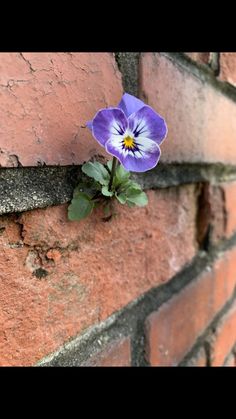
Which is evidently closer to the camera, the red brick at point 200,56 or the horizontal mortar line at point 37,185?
the horizontal mortar line at point 37,185

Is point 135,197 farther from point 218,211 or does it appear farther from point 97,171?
point 218,211

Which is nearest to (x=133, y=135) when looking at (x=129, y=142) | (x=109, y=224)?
(x=129, y=142)

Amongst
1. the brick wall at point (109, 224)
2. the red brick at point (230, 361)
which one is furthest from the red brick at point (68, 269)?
the red brick at point (230, 361)

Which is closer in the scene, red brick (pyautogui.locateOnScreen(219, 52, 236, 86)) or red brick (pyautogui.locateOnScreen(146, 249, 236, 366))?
red brick (pyautogui.locateOnScreen(146, 249, 236, 366))

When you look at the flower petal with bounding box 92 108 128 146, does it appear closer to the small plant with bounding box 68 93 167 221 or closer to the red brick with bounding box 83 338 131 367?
the small plant with bounding box 68 93 167 221

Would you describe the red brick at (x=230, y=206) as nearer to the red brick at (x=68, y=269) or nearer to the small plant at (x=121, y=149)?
the red brick at (x=68, y=269)

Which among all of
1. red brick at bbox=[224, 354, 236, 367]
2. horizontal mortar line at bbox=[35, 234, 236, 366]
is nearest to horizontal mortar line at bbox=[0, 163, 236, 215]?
horizontal mortar line at bbox=[35, 234, 236, 366]
